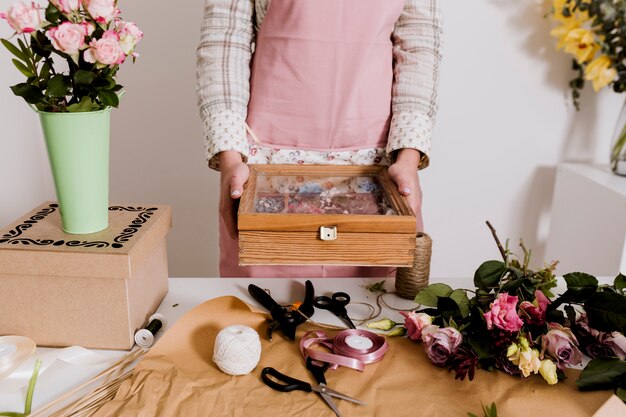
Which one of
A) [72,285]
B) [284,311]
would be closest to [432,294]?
[284,311]

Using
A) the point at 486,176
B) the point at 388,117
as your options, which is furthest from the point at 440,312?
the point at 486,176

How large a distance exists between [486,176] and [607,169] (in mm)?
396

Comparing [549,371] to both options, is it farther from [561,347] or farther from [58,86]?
[58,86]

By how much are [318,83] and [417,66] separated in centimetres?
22

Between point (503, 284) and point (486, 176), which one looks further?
point (486, 176)

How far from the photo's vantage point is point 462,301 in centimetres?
81

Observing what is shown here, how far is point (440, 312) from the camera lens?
2.69 feet

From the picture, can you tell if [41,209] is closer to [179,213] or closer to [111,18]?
[111,18]

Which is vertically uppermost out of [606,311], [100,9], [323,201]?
[100,9]

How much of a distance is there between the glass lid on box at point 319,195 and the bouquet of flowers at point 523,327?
167mm

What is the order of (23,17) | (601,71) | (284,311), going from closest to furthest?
(23,17) → (284,311) → (601,71)

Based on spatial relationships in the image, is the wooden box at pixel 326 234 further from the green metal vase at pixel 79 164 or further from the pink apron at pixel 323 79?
the pink apron at pixel 323 79

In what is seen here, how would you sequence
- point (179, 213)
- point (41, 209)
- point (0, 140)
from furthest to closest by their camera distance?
point (179, 213) → point (0, 140) → point (41, 209)

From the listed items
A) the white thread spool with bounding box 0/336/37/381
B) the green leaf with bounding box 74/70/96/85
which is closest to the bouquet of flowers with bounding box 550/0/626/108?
the green leaf with bounding box 74/70/96/85
